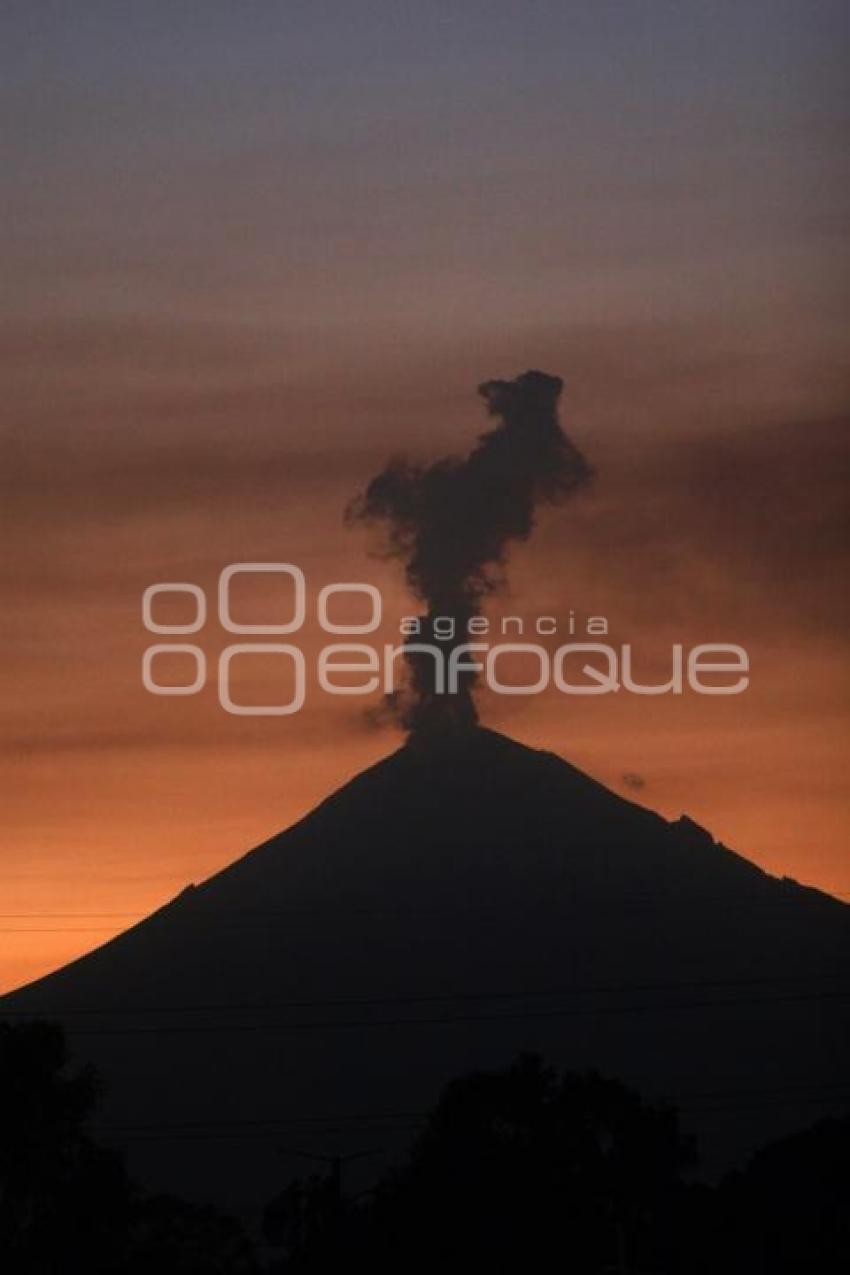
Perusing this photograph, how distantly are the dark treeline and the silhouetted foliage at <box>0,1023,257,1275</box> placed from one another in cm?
3

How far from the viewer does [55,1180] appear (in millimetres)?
46344

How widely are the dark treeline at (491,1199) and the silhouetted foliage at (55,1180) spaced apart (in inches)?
1.3

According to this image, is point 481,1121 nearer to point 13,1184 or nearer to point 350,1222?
point 350,1222

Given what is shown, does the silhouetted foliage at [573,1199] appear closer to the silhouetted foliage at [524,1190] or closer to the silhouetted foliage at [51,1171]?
the silhouetted foliage at [524,1190]

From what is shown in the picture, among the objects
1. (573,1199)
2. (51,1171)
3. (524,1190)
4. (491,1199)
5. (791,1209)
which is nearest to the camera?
(51,1171)

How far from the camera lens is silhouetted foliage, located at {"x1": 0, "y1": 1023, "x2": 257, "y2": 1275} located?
147ft

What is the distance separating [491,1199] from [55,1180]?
8.62 m

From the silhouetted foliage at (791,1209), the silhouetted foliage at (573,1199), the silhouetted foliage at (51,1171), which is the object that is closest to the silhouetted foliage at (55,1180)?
the silhouetted foliage at (51,1171)

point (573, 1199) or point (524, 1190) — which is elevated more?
point (524, 1190)

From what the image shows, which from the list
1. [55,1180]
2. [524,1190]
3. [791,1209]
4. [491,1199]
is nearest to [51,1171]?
[55,1180]

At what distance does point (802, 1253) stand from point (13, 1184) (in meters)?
12.5

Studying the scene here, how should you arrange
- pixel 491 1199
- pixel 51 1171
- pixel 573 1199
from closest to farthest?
pixel 51 1171 → pixel 491 1199 → pixel 573 1199

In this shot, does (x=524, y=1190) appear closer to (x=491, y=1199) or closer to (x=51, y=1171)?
(x=491, y=1199)

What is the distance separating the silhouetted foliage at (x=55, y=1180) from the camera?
44750 millimetres
